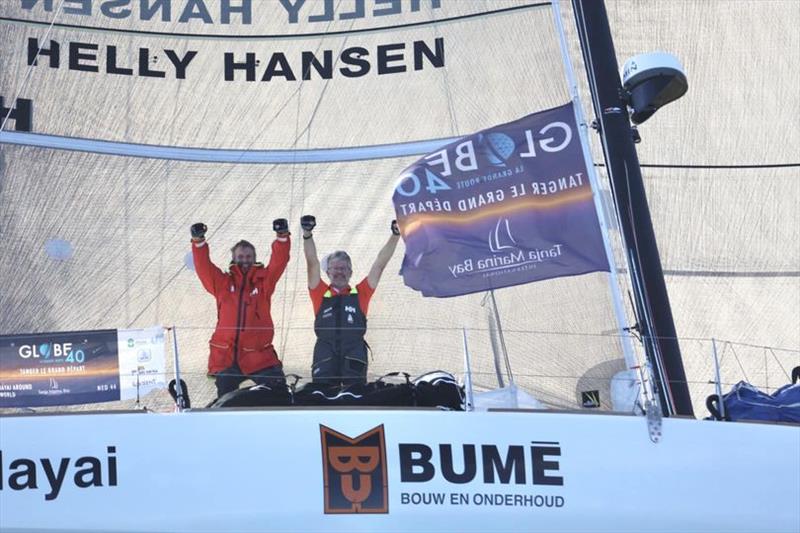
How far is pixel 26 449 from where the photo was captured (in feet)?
17.7

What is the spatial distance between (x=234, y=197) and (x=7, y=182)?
1.02 metres

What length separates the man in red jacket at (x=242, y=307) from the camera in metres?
6.29

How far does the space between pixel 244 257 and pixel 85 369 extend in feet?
3.47

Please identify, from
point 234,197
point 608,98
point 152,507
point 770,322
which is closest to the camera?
point 152,507

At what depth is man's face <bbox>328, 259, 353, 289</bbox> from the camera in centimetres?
638

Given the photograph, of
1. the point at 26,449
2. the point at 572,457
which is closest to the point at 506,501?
the point at 572,457

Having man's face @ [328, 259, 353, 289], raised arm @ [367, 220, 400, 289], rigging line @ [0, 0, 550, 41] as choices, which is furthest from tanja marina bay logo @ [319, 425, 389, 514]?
rigging line @ [0, 0, 550, 41]

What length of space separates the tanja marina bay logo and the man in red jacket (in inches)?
30.7

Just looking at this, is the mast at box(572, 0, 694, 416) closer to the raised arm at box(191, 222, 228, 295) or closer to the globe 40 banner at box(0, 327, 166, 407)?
the raised arm at box(191, 222, 228, 295)

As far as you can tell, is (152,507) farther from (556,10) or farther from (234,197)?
(556,10)

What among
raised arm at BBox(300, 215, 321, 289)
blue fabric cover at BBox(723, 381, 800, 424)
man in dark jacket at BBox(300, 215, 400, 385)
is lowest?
blue fabric cover at BBox(723, 381, 800, 424)

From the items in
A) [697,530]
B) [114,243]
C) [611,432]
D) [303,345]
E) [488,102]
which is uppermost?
[488,102]

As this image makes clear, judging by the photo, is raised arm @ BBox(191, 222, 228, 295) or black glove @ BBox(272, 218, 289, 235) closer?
black glove @ BBox(272, 218, 289, 235)

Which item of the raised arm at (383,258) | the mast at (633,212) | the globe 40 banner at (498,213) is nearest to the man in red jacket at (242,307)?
the raised arm at (383,258)
